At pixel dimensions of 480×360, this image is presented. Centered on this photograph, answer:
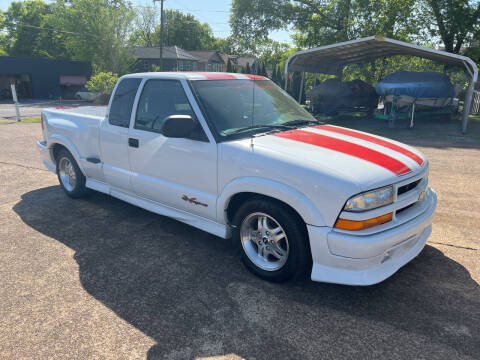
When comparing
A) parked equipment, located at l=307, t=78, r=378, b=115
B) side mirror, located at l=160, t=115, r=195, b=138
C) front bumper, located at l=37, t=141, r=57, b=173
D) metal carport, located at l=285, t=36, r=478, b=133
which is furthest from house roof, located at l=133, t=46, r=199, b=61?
side mirror, located at l=160, t=115, r=195, b=138

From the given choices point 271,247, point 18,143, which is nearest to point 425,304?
point 271,247

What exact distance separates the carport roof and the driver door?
1176 cm

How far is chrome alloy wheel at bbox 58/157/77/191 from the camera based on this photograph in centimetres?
561

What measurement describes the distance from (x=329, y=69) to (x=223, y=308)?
20086 mm

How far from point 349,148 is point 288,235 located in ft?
3.23

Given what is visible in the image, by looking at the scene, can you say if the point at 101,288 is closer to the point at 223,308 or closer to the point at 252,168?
the point at 223,308

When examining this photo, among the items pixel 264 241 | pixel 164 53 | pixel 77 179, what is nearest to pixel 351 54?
pixel 77 179

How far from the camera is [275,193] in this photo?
302cm

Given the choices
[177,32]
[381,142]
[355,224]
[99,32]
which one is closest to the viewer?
[355,224]

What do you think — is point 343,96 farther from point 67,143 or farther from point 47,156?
point 67,143

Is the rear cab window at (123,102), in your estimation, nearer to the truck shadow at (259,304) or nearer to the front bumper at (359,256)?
the truck shadow at (259,304)

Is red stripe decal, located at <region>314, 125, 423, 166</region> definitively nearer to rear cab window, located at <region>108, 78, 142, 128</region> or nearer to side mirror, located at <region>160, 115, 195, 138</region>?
side mirror, located at <region>160, 115, 195, 138</region>

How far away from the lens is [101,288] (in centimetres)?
330

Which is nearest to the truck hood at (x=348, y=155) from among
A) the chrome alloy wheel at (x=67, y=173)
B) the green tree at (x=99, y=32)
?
the chrome alloy wheel at (x=67, y=173)
